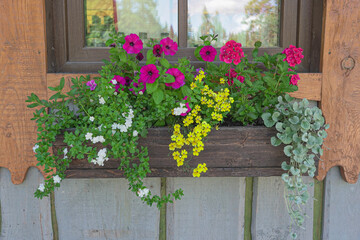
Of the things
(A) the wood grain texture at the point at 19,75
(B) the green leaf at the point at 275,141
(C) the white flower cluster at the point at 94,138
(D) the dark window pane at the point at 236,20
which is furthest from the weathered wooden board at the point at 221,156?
(D) the dark window pane at the point at 236,20

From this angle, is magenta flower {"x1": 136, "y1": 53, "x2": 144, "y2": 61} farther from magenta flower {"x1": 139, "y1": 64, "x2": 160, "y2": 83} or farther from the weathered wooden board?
the weathered wooden board

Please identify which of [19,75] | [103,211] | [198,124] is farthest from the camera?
[103,211]

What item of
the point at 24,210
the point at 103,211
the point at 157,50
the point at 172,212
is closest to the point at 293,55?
the point at 157,50

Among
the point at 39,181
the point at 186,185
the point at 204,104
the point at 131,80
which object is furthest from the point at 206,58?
the point at 39,181

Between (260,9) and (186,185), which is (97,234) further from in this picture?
(260,9)

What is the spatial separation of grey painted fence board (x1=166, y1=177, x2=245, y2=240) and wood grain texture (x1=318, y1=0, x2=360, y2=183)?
17.6 inches

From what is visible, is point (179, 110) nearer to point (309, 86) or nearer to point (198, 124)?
point (198, 124)

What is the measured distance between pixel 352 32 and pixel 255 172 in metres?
0.78

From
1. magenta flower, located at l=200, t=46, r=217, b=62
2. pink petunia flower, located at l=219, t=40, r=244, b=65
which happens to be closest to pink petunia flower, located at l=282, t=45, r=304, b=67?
pink petunia flower, located at l=219, t=40, r=244, b=65

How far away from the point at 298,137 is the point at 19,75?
1.22 m

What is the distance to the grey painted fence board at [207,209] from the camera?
1396mm

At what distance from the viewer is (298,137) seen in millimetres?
1145

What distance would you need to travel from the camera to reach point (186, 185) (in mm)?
1394

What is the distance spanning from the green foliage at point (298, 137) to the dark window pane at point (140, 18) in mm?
686
